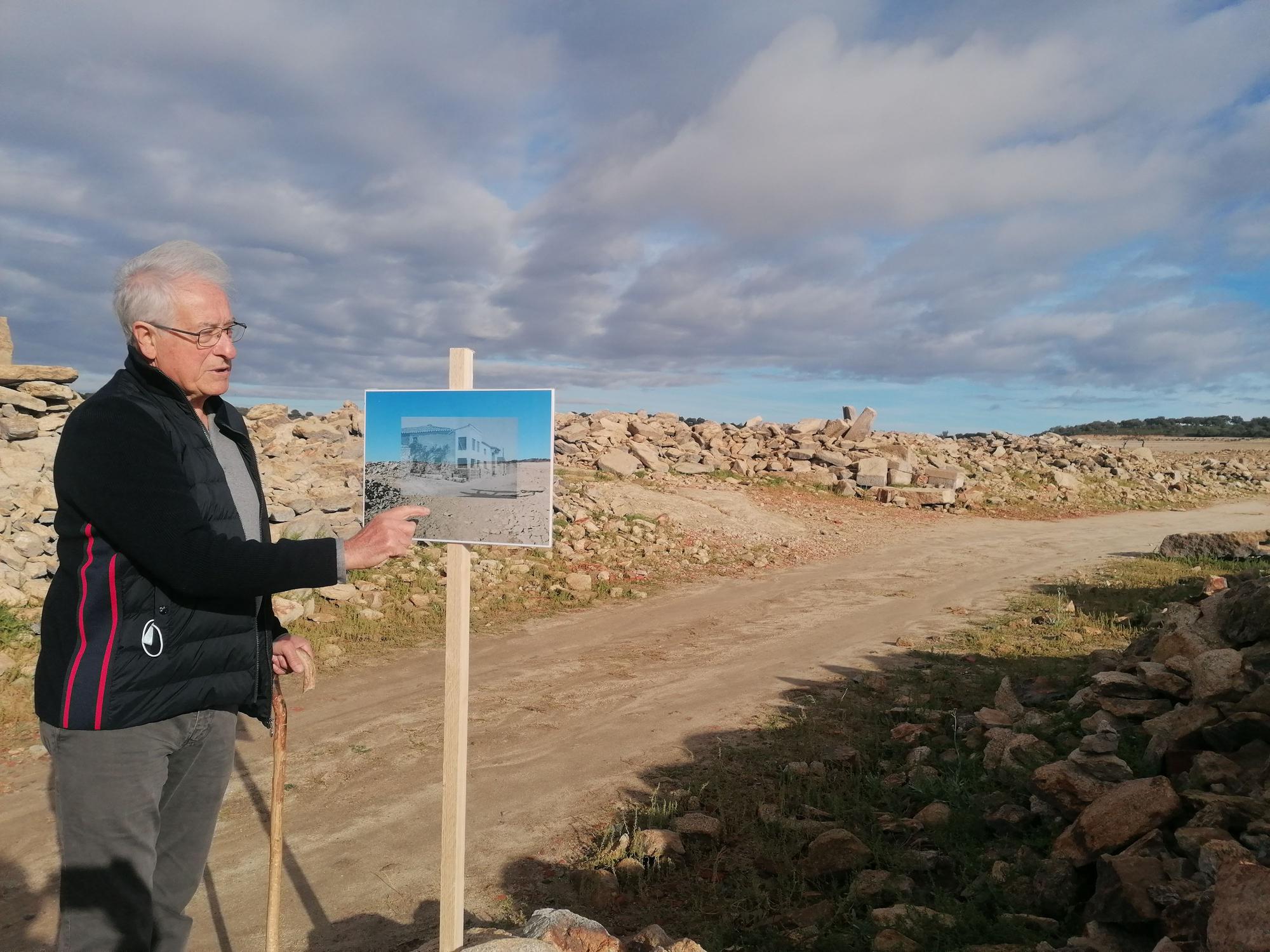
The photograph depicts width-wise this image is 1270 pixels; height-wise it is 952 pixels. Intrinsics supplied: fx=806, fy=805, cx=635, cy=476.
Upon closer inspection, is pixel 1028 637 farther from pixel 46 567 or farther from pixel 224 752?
pixel 46 567

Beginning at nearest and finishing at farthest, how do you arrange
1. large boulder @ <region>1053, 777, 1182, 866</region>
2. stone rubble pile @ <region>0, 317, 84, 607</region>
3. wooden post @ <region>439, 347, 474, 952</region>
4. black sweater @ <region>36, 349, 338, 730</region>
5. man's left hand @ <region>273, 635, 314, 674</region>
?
black sweater @ <region>36, 349, 338, 730</region>
man's left hand @ <region>273, 635, 314, 674</region>
wooden post @ <region>439, 347, 474, 952</region>
large boulder @ <region>1053, 777, 1182, 866</region>
stone rubble pile @ <region>0, 317, 84, 607</region>

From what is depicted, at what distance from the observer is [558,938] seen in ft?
9.60

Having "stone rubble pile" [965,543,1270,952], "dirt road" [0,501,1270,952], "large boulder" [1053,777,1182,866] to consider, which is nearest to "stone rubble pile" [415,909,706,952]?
"dirt road" [0,501,1270,952]

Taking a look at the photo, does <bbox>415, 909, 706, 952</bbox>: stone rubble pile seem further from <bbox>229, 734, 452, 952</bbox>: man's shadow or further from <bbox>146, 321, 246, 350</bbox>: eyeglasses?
<bbox>146, 321, 246, 350</bbox>: eyeglasses

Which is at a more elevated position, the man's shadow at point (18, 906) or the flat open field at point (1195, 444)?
the flat open field at point (1195, 444)

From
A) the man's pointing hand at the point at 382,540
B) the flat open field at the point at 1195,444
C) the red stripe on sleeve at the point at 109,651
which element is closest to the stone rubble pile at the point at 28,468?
the red stripe on sleeve at the point at 109,651

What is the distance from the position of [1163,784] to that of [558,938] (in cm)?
279

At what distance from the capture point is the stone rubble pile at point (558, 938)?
2.71 metres

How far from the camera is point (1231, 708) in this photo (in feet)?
14.2

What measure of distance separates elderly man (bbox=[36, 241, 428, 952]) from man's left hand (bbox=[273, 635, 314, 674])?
1.09ft

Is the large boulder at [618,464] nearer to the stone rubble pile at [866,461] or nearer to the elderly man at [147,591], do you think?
the stone rubble pile at [866,461]

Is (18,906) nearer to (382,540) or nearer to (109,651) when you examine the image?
(109,651)

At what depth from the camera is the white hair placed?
2.27 meters

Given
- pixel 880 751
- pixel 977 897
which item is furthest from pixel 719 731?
pixel 977 897
